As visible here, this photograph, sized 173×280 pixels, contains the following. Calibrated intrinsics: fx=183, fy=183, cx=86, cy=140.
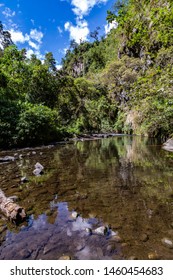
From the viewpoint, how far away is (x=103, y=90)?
4659 cm

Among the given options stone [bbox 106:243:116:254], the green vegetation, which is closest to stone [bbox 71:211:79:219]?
stone [bbox 106:243:116:254]

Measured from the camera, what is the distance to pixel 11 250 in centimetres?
282

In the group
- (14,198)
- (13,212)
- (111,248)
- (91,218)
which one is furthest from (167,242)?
(14,198)

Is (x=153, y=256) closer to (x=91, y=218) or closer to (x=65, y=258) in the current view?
(x=65, y=258)

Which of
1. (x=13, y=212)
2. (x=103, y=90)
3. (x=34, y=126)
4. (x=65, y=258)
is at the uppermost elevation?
(x=103, y=90)

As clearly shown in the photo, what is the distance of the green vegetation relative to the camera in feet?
23.9

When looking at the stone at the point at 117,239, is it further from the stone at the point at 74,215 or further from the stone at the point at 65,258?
the stone at the point at 74,215

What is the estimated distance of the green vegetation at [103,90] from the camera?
727 cm

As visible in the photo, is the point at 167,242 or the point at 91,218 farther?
the point at 91,218

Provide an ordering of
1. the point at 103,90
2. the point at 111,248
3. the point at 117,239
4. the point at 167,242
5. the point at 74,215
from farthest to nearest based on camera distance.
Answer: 1. the point at 103,90
2. the point at 74,215
3. the point at 117,239
4. the point at 167,242
5. the point at 111,248

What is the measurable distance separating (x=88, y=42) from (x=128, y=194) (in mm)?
83527

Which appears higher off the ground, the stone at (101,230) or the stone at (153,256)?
the stone at (101,230)

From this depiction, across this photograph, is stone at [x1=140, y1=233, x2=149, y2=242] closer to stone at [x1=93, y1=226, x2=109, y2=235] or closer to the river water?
the river water

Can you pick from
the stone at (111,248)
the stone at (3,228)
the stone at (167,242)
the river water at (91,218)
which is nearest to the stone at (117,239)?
the river water at (91,218)
